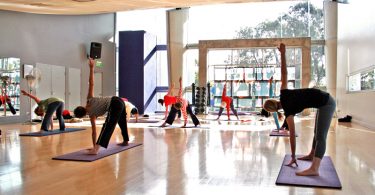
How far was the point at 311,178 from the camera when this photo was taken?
11.2 ft

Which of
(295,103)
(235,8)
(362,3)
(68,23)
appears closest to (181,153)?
(295,103)

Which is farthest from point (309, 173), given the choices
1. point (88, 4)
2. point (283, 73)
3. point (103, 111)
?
point (88, 4)

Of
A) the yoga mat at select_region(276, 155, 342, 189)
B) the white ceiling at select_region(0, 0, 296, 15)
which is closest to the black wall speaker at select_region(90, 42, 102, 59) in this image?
the white ceiling at select_region(0, 0, 296, 15)

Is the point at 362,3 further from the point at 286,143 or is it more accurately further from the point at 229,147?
the point at 229,147

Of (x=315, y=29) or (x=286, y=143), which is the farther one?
(x=315, y=29)

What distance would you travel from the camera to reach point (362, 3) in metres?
9.34

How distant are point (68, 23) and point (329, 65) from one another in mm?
10961

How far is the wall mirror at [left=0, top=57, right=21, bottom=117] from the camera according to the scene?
33.7 feet

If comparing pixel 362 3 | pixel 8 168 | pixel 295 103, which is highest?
pixel 362 3

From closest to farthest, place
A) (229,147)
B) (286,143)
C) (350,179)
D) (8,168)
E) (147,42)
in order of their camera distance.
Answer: (350,179) < (8,168) < (229,147) < (286,143) < (147,42)

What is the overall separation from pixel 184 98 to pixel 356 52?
524 cm

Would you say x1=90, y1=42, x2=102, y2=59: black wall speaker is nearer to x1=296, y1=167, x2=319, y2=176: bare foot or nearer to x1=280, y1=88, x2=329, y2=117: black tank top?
x1=280, y1=88, x2=329, y2=117: black tank top

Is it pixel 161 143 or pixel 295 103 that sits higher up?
pixel 295 103

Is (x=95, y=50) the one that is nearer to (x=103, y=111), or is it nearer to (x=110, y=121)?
(x=103, y=111)
